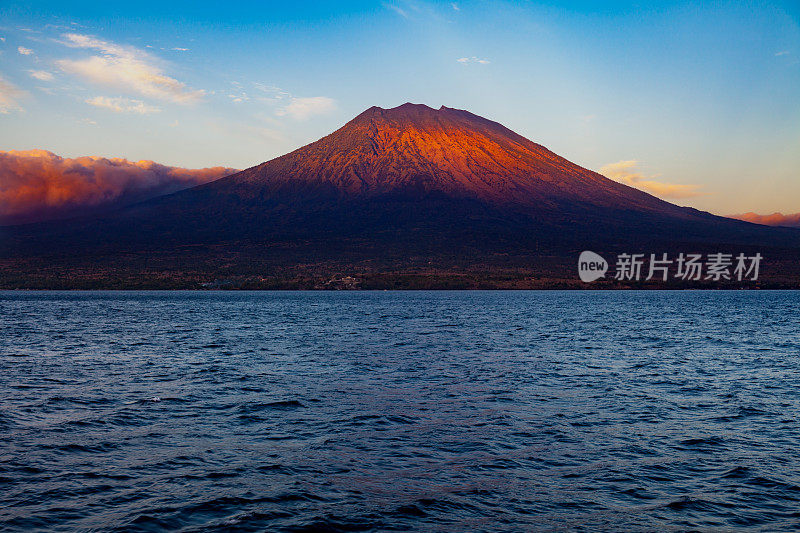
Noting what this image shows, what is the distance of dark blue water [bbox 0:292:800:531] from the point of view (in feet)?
42.2

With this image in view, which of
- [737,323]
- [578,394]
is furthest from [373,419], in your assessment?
[737,323]

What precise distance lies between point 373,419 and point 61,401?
40.8 ft

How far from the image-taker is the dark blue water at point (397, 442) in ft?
42.2

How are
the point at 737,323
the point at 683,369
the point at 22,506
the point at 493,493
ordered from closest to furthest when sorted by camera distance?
the point at 22,506 < the point at 493,493 < the point at 683,369 < the point at 737,323

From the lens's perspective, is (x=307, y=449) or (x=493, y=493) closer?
(x=493, y=493)

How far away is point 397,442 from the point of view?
1822cm

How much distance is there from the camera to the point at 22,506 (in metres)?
13.0

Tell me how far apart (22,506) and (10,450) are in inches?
201

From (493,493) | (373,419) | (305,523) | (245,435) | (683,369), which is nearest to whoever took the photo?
(305,523)

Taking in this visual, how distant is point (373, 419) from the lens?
21.2m

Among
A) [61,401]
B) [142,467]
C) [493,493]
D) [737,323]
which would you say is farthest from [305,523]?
[737,323]

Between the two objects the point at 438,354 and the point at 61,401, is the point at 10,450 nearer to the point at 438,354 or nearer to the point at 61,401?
the point at 61,401

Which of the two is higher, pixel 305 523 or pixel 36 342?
pixel 305 523

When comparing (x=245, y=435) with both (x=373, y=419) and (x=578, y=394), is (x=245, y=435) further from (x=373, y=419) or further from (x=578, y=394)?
(x=578, y=394)
